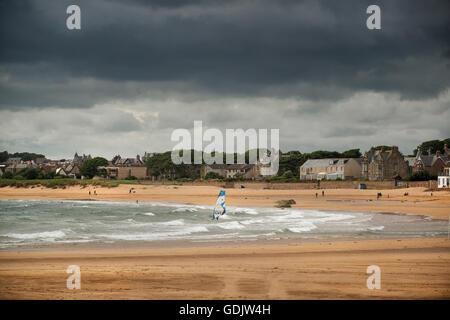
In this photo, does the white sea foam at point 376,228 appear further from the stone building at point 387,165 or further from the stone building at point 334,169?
the stone building at point 334,169

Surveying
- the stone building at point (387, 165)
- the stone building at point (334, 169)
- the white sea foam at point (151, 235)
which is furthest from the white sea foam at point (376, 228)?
the stone building at point (334, 169)

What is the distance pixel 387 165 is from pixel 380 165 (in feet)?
3.70

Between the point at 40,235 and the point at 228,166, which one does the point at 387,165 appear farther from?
the point at 40,235

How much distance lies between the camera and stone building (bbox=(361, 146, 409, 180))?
71562mm

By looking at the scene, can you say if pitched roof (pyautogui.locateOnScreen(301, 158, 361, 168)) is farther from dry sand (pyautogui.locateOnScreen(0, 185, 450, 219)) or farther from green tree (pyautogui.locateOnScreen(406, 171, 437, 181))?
dry sand (pyautogui.locateOnScreen(0, 185, 450, 219))

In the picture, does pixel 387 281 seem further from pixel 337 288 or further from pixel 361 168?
pixel 361 168

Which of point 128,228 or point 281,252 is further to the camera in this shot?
point 128,228

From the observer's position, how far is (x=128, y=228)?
21141 mm

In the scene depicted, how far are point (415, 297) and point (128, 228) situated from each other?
643 inches

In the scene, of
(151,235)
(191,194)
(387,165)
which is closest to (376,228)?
(151,235)

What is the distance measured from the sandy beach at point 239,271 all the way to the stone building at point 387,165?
60.3m

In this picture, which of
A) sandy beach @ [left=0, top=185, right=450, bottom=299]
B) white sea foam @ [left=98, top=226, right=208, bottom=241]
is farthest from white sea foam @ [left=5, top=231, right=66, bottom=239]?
sandy beach @ [left=0, top=185, right=450, bottom=299]

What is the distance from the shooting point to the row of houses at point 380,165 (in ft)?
224
